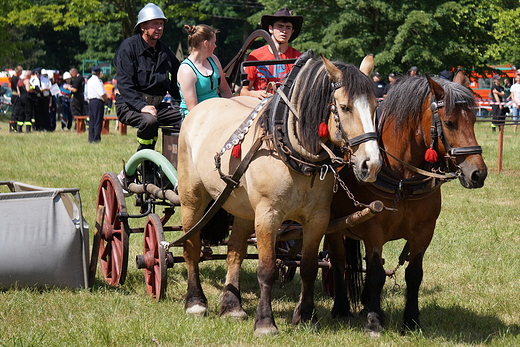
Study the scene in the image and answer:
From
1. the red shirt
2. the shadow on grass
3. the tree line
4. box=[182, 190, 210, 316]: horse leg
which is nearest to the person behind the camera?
the shadow on grass

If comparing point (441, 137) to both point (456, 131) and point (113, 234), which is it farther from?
point (113, 234)

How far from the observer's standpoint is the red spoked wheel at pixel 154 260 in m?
5.98

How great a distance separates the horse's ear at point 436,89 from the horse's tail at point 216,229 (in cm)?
223

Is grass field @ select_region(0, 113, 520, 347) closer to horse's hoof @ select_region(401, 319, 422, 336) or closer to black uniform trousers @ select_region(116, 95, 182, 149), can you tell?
horse's hoof @ select_region(401, 319, 422, 336)

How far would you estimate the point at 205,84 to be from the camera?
6410 mm

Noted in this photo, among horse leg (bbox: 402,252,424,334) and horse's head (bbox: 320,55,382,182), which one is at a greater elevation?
horse's head (bbox: 320,55,382,182)

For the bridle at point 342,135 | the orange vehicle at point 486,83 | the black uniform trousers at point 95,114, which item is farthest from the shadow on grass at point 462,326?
the orange vehicle at point 486,83

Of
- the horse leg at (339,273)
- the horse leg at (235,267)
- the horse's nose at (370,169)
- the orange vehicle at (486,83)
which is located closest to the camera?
the horse's nose at (370,169)

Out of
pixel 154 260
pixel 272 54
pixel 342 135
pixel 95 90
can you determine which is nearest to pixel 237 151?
pixel 342 135

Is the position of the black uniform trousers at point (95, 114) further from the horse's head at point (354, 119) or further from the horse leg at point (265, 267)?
the horse's head at point (354, 119)

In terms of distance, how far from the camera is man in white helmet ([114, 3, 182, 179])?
21.8 feet

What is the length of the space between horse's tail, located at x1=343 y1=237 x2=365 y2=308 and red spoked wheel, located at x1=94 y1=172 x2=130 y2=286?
6.46 feet

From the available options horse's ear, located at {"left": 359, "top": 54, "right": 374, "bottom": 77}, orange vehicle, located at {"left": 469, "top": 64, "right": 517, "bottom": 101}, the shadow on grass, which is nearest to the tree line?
orange vehicle, located at {"left": 469, "top": 64, "right": 517, "bottom": 101}

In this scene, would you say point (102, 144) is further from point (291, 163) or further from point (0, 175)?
point (291, 163)
